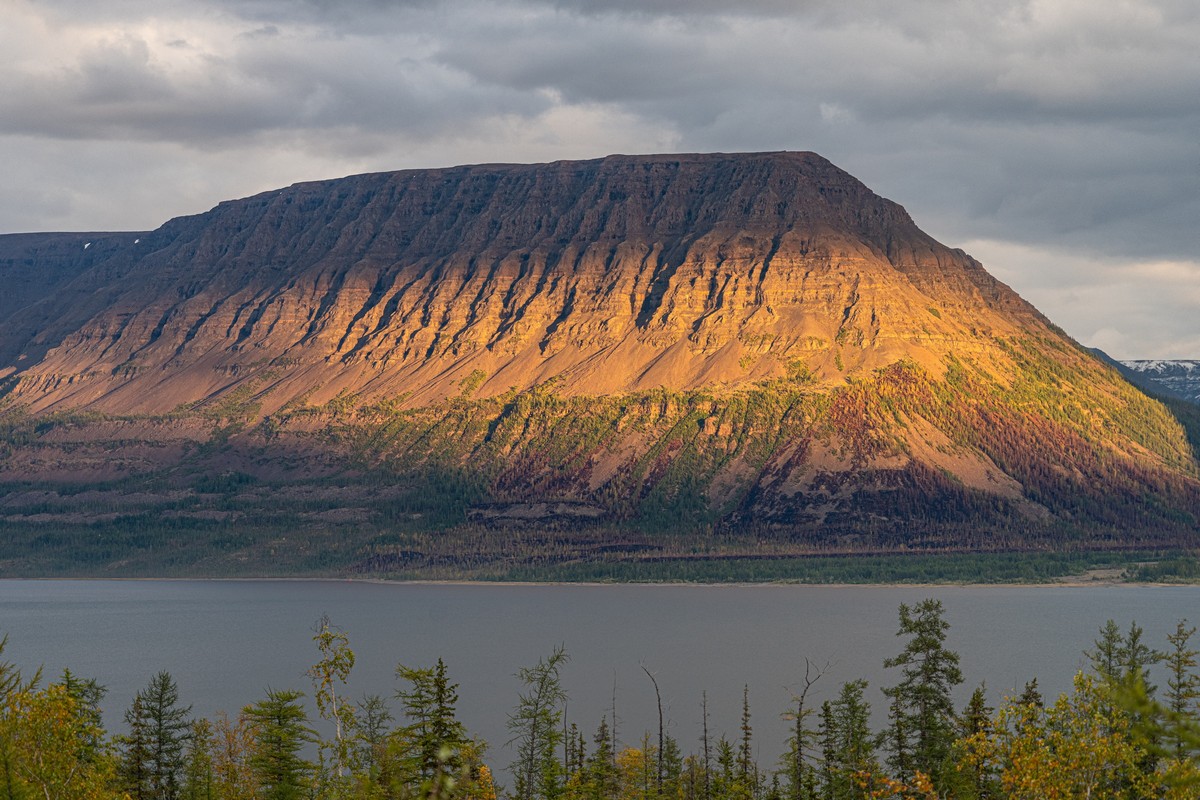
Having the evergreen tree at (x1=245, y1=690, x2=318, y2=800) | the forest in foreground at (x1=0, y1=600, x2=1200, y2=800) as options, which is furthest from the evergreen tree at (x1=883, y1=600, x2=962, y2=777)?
the evergreen tree at (x1=245, y1=690, x2=318, y2=800)

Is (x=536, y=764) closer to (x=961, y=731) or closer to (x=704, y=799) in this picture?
(x=704, y=799)

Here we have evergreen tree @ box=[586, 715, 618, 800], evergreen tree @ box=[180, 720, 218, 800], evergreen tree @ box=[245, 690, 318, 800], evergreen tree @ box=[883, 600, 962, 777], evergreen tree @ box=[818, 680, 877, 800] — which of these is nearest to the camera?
evergreen tree @ box=[245, 690, 318, 800]

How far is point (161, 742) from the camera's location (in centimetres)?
8081

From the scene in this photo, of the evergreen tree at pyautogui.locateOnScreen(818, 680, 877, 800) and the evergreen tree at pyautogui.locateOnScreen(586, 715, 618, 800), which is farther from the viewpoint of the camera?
the evergreen tree at pyautogui.locateOnScreen(818, 680, 877, 800)

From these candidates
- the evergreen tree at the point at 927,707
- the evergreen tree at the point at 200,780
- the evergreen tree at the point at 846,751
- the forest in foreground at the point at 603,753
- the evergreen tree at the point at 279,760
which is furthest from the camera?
the evergreen tree at the point at 927,707

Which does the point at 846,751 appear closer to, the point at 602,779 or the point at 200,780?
the point at 602,779

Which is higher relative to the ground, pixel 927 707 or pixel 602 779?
pixel 927 707

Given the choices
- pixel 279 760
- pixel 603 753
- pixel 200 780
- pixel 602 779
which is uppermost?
pixel 279 760

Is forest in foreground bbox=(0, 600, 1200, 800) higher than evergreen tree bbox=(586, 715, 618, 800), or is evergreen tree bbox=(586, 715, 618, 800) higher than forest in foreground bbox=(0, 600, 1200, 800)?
forest in foreground bbox=(0, 600, 1200, 800)

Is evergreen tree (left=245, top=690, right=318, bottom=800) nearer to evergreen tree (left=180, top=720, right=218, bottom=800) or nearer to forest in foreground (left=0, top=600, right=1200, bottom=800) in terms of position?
forest in foreground (left=0, top=600, right=1200, bottom=800)

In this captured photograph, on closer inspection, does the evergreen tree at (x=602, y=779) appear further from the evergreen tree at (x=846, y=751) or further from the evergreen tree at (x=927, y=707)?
the evergreen tree at (x=927, y=707)

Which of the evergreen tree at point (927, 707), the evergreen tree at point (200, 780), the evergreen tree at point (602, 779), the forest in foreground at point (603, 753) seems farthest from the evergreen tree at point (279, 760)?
the evergreen tree at point (927, 707)

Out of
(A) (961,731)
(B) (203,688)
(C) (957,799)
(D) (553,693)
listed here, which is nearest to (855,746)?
(A) (961,731)

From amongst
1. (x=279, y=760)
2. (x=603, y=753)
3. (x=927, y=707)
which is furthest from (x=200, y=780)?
(x=927, y=707)
